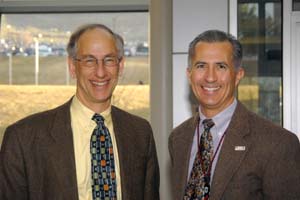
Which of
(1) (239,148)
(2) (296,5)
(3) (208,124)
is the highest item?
(2) (296,5)

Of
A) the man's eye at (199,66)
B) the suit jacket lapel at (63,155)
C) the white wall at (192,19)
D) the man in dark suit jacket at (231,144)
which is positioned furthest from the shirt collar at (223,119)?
the white wall at (192,19)

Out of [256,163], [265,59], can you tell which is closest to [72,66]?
[256,163]

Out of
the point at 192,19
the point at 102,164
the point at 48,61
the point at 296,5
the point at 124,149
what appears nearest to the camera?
the point at 102,164

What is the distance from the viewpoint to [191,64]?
8.13ft

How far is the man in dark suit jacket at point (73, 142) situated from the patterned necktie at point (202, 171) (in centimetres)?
32

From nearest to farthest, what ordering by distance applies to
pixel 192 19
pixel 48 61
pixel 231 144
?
pixel 231 144 → pixel 192 19 → pixel 48 61

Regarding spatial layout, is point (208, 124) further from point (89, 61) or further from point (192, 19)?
point (192, 19)

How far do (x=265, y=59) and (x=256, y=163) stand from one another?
132 inches

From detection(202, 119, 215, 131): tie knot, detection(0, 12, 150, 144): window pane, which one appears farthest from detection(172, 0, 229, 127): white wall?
detection(0, 12, 150, 144): window pane

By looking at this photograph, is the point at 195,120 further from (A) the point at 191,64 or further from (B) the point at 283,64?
(B) the point at 283,64

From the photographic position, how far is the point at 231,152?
2.32 m

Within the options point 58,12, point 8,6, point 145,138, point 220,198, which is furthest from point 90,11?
point 220,198

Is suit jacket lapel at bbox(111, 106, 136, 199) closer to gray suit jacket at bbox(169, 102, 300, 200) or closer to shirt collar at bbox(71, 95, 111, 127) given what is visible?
shirt collar at bbox(71, 95, 111, 127)

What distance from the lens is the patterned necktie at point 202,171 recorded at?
232 cm
